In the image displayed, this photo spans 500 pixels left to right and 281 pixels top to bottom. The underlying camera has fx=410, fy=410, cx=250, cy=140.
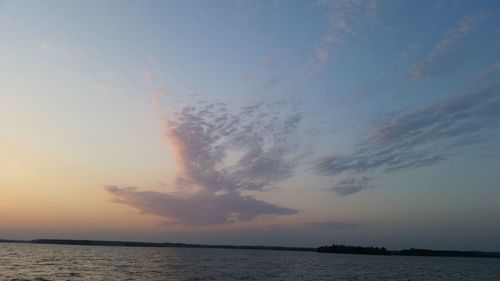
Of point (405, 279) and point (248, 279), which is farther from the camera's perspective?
point (405, 279)

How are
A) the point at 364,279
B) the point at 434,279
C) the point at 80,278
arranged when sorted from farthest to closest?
the point at 434,279 < the point at 364,279 < the point at 80,278

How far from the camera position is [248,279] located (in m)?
57.7

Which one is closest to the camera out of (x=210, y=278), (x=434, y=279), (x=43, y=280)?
(x=43, y=280)

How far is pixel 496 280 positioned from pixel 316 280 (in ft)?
127

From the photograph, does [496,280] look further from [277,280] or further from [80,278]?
[80,278]

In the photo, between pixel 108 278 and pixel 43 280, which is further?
pixel 108 278

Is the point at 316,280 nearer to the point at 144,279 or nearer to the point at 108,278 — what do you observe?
the point at 144,279

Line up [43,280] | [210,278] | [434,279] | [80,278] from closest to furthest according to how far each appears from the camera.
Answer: [43,280] → [80,278] → [210,278] → [434,279]

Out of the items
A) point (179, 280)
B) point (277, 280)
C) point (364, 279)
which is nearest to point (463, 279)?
point (364, 279)

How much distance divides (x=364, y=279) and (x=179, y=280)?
30.8 metres

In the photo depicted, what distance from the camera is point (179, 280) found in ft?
173

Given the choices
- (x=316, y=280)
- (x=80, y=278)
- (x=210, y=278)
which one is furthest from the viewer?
(x=316, y=280)

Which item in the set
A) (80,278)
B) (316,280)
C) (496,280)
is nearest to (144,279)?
(80,278)

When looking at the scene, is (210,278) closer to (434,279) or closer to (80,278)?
(80,278)
